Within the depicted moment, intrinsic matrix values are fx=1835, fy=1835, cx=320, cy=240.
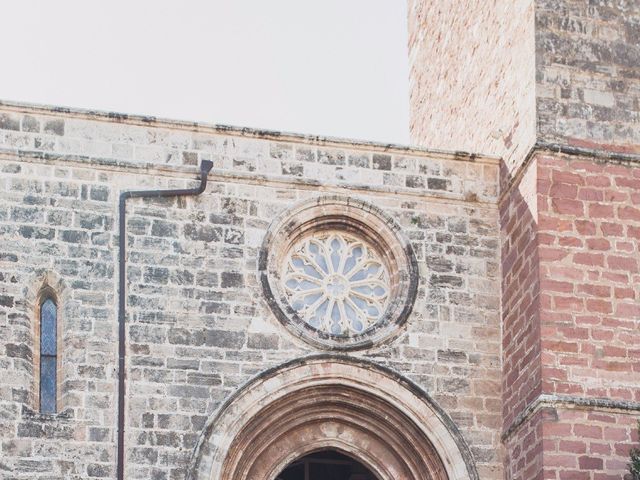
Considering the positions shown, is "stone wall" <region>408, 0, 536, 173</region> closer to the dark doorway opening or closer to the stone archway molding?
the stone archway molding

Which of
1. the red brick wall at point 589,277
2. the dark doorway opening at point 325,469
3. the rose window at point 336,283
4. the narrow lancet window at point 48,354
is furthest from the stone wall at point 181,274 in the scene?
the dark doorway opening at point 325,469

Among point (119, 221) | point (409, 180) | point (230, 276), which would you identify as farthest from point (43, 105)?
point (409, 180)

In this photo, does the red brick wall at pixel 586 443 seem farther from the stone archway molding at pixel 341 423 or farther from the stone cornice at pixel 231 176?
the stone cornice at pixel 231 176

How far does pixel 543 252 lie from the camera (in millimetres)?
16234

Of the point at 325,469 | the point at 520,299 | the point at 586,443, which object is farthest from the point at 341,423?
the point at 325,469

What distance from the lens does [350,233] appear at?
17109 millimetres

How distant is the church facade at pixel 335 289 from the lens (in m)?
15.8

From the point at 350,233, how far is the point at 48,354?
3.05m

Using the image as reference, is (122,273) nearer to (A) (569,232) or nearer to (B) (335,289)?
(B) (335,289)

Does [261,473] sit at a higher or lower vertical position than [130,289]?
lower

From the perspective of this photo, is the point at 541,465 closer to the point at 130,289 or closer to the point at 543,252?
the point at 543,252

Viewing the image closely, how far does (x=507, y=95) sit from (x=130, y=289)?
421cm

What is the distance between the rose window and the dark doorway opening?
2.47 m

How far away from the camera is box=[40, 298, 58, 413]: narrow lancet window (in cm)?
1591
